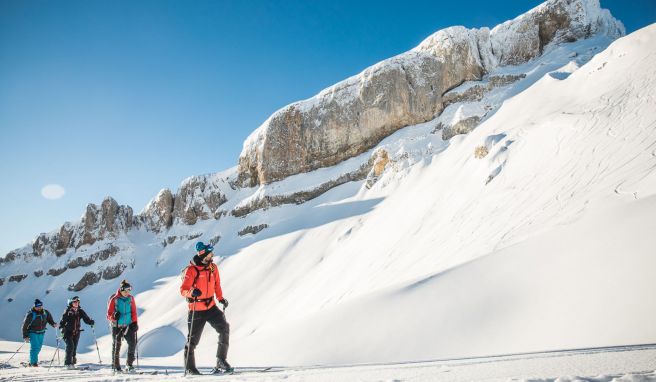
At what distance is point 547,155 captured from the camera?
47.9 feet

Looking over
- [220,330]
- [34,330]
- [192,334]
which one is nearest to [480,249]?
[220,330]

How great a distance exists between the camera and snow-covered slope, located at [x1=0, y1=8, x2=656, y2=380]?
18.4 ft

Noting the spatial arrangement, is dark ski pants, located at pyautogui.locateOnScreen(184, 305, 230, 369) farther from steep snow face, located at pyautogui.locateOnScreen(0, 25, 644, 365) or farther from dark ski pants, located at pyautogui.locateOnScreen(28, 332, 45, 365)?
dark ski pants, located at pyautogui.locateOnScreen(28, 332, 45, 365)

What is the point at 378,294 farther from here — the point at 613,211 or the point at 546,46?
the point at 546,46

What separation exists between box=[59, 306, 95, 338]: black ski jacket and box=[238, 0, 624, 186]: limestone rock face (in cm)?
3231

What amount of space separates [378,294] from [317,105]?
35.5 m

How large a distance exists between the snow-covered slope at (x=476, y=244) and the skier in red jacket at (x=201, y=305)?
76.3 inches

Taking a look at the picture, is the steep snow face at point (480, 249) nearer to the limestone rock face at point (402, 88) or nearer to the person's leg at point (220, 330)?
the person's leg at point (220, 330)

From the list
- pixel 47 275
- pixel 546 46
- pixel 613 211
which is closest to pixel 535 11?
pixel 546 46

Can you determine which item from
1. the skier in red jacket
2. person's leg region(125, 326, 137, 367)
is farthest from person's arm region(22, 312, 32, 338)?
the skier in red jacket

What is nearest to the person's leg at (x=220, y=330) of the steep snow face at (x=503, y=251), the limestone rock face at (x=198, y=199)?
the steep snow face at (x=503, y=251)

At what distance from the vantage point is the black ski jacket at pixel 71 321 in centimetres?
926

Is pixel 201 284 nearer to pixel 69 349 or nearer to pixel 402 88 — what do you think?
pixel 69 349

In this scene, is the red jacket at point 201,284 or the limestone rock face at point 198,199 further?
→ the limestone rock face at point 198,199
